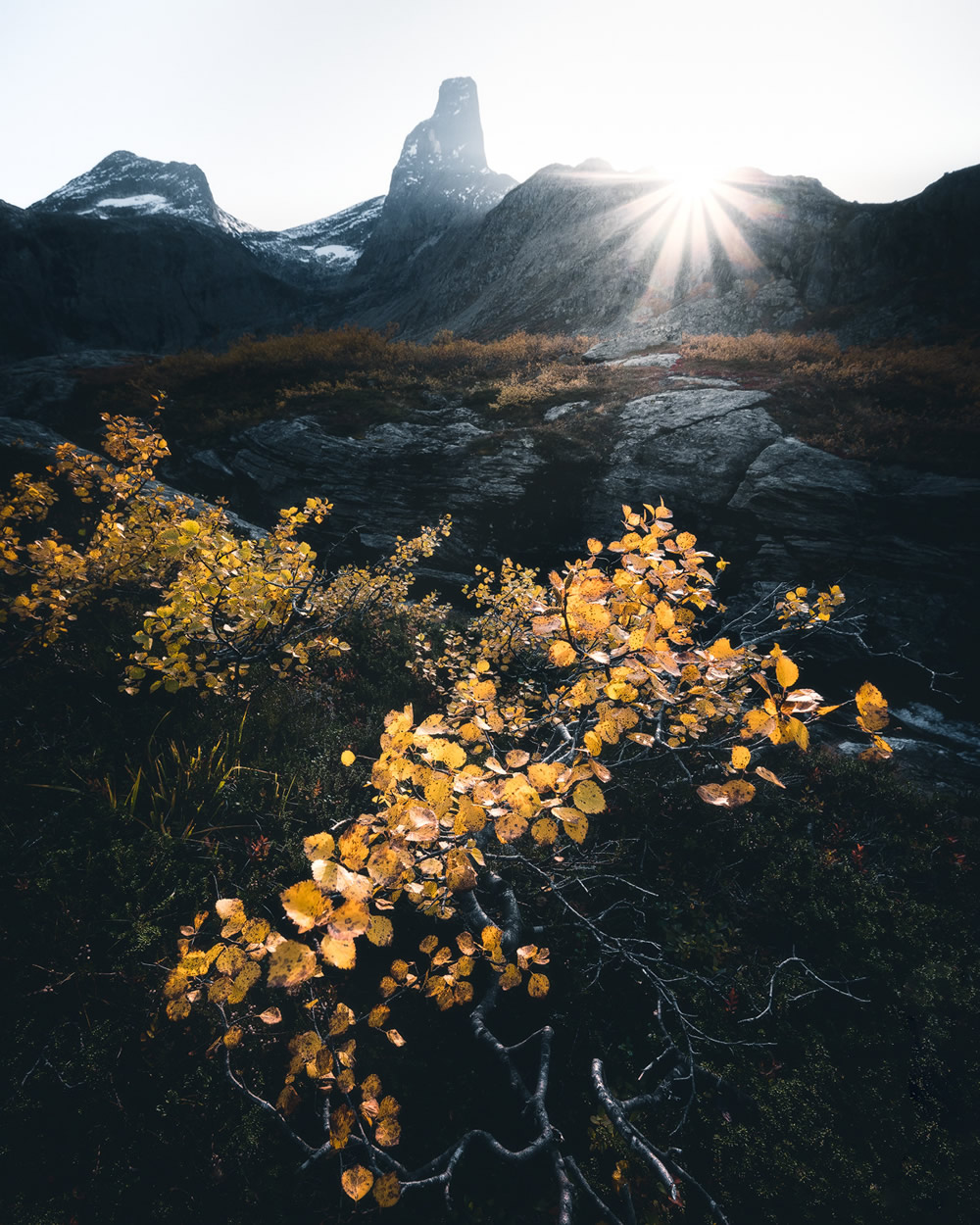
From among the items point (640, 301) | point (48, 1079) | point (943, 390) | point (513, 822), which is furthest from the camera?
point (640, 301)

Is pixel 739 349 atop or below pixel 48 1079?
atop

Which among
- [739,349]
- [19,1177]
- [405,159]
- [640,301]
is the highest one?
[405,159]

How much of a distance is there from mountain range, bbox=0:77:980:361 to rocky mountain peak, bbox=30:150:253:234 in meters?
0.45

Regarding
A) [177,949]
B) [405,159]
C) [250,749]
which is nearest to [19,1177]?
[177,949]

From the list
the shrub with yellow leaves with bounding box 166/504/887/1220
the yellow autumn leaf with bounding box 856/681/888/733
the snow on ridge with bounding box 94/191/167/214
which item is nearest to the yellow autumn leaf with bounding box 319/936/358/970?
the shrub with yellow leaves with bounding box 166/504/887/1220

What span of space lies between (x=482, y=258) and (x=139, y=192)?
8232 centimetres

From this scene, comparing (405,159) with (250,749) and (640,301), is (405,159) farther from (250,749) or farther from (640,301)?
(250,749)

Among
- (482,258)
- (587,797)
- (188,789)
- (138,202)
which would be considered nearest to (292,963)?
(587,797)

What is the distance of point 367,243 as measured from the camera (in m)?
73.1

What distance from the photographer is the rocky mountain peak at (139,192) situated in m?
74.8

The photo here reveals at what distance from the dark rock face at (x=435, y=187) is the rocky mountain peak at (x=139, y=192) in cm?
2877

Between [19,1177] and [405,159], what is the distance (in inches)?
4454

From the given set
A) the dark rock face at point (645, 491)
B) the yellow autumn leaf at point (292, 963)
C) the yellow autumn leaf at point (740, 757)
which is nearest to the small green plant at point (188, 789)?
the yellow autumn leaf at point (292, 963)

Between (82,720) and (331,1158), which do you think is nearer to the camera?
(331,1158)
